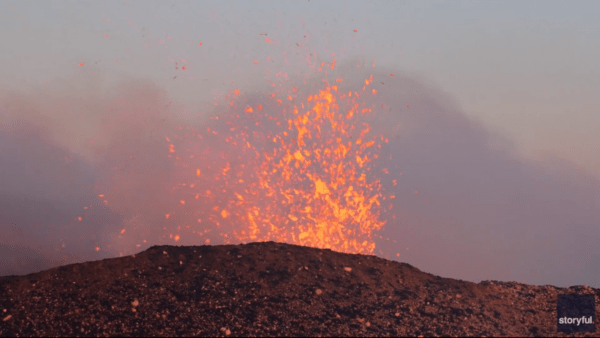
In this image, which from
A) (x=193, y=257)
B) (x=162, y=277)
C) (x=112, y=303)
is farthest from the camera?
(x=193, y=257)

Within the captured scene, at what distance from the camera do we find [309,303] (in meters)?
13.6

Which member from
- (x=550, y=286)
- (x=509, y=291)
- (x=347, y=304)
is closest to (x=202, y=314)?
(x=347, y=304)

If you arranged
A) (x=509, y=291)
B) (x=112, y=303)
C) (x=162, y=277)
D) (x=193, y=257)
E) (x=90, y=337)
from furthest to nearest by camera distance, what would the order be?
1. (x=509, y=291)
2. (x=193, y=257)
3. (x=162, y=277)
4. (x=112, y=303)
5. (x=90, y=337)

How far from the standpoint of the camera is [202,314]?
12.8m

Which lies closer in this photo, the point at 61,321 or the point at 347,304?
the point at 61,321

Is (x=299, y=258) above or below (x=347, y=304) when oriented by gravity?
above

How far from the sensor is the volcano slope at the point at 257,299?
12578 millimetres

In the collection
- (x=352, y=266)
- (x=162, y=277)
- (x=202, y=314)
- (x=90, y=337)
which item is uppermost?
(x=352, y=266)

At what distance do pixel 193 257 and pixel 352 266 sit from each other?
16.1ft

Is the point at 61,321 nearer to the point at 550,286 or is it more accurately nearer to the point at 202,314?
the point at 202,314

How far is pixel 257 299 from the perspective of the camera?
13.5 meters

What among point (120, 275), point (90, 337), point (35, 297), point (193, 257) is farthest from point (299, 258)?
point (35, 297)

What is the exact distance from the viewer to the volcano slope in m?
12.6

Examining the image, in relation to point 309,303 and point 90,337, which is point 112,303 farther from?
point 309,303
